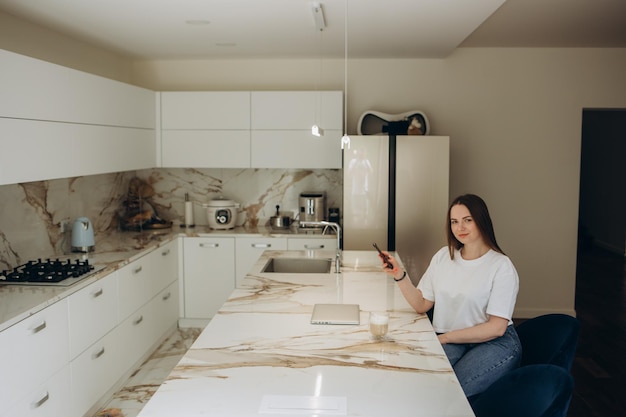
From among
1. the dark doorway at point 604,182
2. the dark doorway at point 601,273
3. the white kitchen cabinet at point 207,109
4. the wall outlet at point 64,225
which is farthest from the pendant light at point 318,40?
the dark doorway at point 604,182

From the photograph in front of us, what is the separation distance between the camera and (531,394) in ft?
6.10

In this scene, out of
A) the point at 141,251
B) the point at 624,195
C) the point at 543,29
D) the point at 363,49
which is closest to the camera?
the point at 141,251

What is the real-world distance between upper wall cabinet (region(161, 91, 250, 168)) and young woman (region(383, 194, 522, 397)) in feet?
8.99

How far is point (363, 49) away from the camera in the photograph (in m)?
4.96

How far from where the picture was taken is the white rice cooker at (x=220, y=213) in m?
5.35

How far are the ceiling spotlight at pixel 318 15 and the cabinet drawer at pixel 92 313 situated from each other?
205 cm

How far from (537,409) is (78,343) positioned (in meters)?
2.51

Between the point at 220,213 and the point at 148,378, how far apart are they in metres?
1.68

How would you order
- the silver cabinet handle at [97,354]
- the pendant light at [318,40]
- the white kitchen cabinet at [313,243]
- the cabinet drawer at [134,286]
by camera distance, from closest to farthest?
1. the pendant light at [318,40]
2. the silver cabinet handle at [97,354]
3. the cabinet drawer at [134,286]
4. the white kitchen cabinet at [313,243]

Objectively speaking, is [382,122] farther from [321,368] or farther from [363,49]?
[321,368]

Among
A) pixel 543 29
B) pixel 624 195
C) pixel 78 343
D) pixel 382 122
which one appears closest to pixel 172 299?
pixel 78 343

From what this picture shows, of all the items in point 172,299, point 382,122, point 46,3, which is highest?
point 46,3

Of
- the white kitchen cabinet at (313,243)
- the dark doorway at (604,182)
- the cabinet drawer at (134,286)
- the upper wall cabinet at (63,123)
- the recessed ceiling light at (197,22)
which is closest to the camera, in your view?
the upper wall cabinet at (63,123)

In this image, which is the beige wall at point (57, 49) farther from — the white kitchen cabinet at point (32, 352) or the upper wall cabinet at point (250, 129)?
the white kitchen cabinet at point (32, 352)
